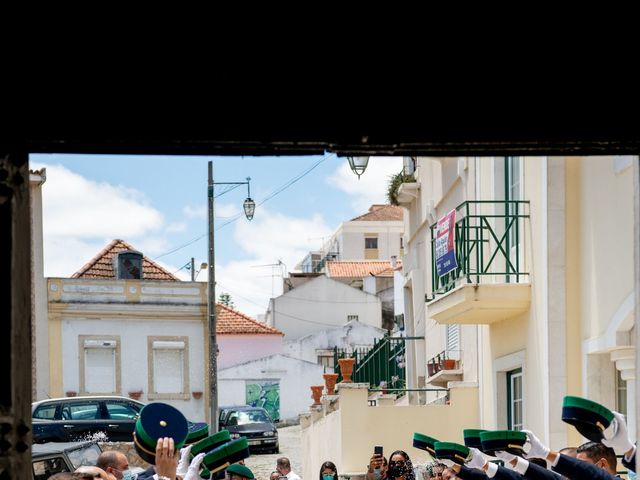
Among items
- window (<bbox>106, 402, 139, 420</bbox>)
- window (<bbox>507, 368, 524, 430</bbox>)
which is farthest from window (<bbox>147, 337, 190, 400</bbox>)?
window (<bbox>507, 368, 524, 430</bbox>)

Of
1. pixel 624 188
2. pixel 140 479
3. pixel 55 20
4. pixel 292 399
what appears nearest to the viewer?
pixel 55 20

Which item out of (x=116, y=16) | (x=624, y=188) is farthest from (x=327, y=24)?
(x=624, y=188)

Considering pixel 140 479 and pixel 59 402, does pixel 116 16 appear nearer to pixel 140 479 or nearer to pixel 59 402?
pixel 140 479

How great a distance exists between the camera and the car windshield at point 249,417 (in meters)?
35.3

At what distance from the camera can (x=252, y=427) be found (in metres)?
35.1

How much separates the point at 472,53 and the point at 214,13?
0.65m

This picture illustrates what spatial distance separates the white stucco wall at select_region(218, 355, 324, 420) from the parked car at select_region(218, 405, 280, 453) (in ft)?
59.2

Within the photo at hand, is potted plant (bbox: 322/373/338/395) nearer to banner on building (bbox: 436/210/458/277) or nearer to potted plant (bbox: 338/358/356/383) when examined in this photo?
potted plant (bbox: 338/358/356/383)

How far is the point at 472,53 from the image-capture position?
10.6 feet

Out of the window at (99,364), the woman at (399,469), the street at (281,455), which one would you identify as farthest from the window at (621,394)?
the window at (99,364)

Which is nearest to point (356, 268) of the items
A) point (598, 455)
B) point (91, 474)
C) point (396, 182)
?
point (396, 182)

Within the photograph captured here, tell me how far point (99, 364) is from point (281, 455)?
857 cm

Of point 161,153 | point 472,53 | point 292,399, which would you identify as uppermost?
point 472,53

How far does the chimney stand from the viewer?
42125 millimetres
